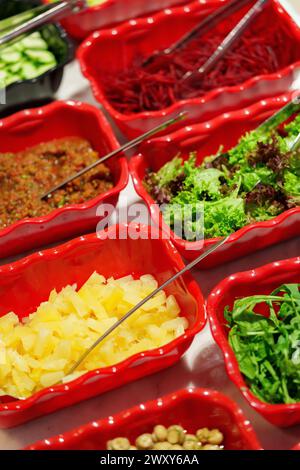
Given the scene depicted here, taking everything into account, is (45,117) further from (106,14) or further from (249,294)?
(249,294)

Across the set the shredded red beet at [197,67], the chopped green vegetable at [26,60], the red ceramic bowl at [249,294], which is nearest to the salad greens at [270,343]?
the red ceramic bowl at [249,294]

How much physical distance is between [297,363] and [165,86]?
→ 1.26 meters

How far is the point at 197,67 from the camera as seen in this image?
8.67ft

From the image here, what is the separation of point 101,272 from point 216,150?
2.11 ft

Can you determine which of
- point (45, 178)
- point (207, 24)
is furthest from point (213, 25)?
point (45, 178)

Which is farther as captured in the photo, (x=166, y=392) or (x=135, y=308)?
(x=166, y=392)

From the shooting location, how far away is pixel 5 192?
93.2 inches

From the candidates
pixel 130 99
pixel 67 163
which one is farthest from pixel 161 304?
pixel 130 99

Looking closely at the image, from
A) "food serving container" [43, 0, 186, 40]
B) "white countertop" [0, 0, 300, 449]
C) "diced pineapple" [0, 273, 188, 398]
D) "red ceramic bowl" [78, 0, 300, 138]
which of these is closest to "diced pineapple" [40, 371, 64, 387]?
"diced pineapple" [0, 273, 188, 398]

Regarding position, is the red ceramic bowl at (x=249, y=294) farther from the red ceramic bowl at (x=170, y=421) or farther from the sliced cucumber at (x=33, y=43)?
the sliced cucumber at (x=33, y=43)

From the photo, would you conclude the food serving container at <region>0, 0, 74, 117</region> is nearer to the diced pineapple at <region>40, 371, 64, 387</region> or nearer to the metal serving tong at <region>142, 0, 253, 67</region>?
the metal serving tong at <region>142, 0, 253, 67</region>

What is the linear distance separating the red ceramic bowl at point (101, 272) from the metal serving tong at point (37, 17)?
2.93ft

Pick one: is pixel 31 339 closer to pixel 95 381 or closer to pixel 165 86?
Answer: pixel 95 381

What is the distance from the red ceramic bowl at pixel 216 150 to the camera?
209 cm
